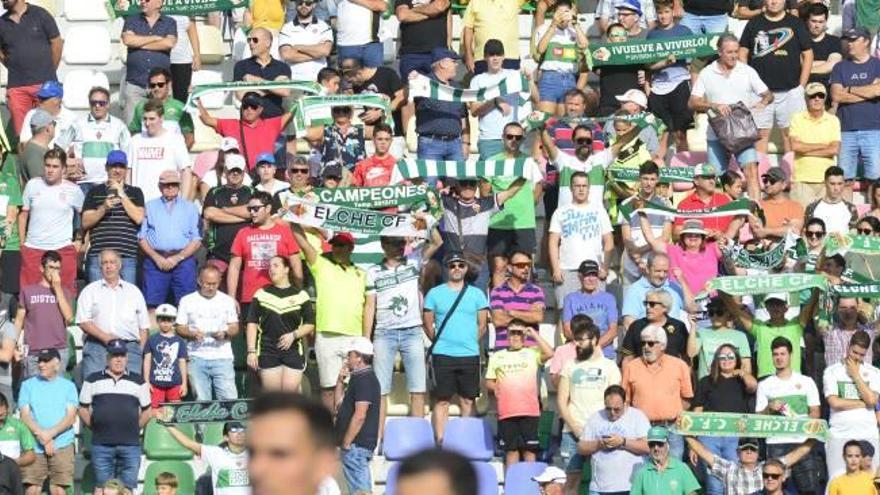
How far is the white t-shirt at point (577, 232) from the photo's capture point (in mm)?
16969

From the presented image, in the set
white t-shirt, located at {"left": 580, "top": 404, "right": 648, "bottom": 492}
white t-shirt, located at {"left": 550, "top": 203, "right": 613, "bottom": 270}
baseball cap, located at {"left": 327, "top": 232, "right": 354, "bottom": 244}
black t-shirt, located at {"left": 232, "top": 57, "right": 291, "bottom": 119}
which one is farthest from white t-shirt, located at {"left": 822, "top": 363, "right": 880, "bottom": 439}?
black t-shirt, located at {"left": 232, "top": 57, "right": 291, "bottom": 119}

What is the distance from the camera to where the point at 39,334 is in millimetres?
16375

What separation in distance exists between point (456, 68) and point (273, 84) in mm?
1961

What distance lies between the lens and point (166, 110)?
17969 mm

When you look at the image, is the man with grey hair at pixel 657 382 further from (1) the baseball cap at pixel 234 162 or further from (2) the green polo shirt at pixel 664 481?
(1) the baseball cap at pixel 234 162

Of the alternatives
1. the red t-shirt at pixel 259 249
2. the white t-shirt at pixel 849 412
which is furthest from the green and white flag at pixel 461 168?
the white t-shirt at pixel 849 412

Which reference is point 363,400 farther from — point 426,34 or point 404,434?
point 426,34

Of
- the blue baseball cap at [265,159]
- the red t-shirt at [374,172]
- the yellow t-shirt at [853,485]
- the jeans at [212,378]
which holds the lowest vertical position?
the yellow t-shirt at [853,485]

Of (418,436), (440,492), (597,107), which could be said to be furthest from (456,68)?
(440,492)

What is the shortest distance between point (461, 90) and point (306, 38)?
1.69 m

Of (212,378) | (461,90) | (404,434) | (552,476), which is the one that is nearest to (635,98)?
(461,90)

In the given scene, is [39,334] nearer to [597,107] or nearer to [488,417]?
[488,417]

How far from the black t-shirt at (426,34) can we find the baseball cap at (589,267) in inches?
123

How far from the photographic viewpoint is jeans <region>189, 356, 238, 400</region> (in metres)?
16.1
